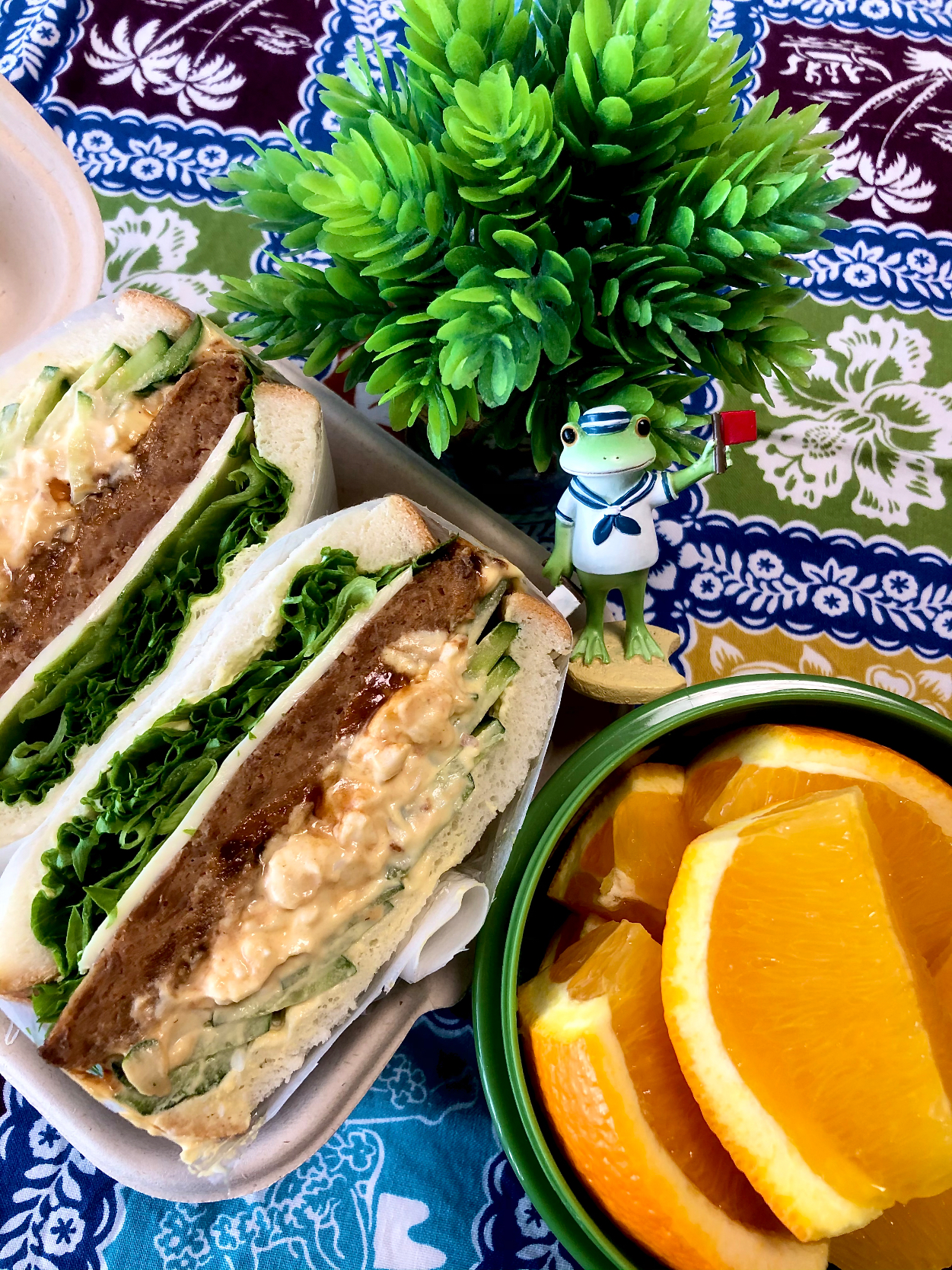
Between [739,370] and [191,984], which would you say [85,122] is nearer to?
[739,370]

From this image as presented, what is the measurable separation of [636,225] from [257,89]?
1.11 metres

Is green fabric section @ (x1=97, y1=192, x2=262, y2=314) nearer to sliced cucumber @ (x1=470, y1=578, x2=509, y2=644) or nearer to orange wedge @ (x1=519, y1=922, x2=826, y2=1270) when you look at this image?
sliced cucumber @ (x1=470, y1=578, x2=509, y2=644)

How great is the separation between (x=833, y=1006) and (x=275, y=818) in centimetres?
66

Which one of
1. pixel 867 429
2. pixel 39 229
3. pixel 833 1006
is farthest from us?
pixel 867 429

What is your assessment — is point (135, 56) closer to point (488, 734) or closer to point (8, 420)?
point (8, 420)

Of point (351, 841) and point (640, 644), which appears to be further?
point (640, 644)

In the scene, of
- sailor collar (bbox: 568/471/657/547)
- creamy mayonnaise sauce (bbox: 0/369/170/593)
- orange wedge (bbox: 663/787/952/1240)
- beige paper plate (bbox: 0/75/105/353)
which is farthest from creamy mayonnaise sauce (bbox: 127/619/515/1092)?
beige paper plate (bbox: 0/75/105/353)

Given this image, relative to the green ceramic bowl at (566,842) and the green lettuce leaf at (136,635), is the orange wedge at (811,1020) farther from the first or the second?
the green lettuce leaf at (136,635)

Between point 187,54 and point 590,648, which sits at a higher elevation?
point 187,54

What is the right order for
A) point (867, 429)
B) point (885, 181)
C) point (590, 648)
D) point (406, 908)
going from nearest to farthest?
point (406, 908) → point (590, 648) → point (867, 429) → point (885, 181)

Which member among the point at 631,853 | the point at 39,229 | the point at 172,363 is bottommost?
the point at 631,853

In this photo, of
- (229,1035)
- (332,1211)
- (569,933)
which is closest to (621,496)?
(569,933)

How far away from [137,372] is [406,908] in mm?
849

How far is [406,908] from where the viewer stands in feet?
3.51
